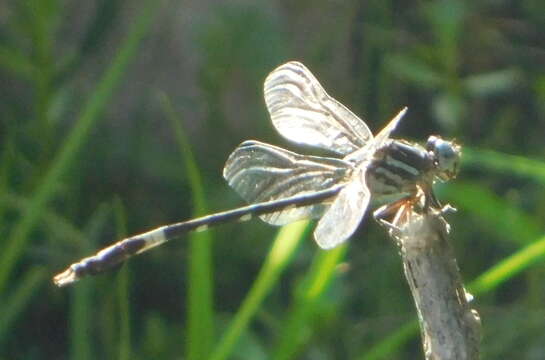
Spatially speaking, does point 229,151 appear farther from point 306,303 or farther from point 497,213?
point 306,303

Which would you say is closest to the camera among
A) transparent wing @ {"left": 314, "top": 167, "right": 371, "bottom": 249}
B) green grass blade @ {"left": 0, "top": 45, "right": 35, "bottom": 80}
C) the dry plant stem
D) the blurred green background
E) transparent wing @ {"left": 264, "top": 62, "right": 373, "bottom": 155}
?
the dry plant stem

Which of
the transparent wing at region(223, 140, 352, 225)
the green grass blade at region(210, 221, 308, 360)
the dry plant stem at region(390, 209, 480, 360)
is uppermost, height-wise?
the green grass blade at region(210, 221, 308, 360)

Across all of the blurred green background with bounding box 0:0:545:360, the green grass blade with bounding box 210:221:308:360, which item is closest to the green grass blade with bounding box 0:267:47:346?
the blurred green background with bounding box 0:0:545:360

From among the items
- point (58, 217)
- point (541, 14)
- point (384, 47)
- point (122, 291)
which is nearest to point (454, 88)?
point (384, 47)

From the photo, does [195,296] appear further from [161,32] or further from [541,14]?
[541,14]

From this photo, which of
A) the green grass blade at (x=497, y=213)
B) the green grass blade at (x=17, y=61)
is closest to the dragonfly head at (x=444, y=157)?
the green grass blade at (x=497, y=213)

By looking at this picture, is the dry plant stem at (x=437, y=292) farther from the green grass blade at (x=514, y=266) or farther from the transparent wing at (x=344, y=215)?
the green grass blade at (x=514, y=266)

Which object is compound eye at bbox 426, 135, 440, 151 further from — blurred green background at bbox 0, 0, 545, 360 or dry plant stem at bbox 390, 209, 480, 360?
blurred green background at bbox 0, 0, 545, 360
